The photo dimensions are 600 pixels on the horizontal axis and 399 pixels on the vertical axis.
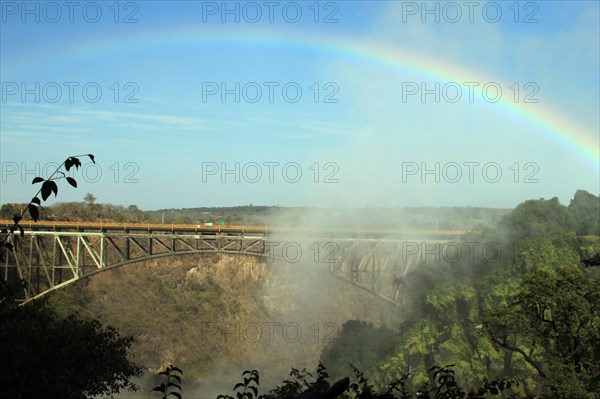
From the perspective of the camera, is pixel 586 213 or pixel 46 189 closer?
pixel 46 189

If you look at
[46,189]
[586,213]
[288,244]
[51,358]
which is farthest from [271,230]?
[46,189]

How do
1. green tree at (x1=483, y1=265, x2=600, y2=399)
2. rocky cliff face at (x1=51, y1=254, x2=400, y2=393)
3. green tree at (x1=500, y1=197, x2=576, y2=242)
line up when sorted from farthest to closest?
rocky cliff face at (x1=51, y1=254, x2=400, y2=393), green tree at (x1=500, y1=197, x2=576, y2=242), green tree at (x1=483, y1=265, x2=600, y2=399)

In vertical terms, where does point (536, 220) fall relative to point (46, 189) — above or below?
below

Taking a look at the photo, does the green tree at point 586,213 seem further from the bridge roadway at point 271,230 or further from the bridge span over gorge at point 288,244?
the bridge roadway at point 271,230

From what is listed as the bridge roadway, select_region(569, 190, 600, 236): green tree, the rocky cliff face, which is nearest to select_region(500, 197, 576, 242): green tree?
select_region(569, 190, 600, 236): green tree

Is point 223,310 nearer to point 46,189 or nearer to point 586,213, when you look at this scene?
point 586,213

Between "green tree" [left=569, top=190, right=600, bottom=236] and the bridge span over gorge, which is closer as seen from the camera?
the bridge span over gorge

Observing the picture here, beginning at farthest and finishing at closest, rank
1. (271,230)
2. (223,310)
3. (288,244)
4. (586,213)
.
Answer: (223,310), (586,213), (288,244), (271,230)

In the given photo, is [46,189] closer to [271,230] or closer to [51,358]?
[51,358]

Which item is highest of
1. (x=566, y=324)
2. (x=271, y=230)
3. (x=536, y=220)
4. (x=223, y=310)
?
(x=536, y=220)

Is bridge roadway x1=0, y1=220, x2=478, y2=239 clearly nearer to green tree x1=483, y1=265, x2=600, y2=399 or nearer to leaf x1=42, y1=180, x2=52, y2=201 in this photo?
green tree x1=483, y1=265, x2=600, y2=399

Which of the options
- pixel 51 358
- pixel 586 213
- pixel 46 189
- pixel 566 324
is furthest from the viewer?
pixel 586 213
